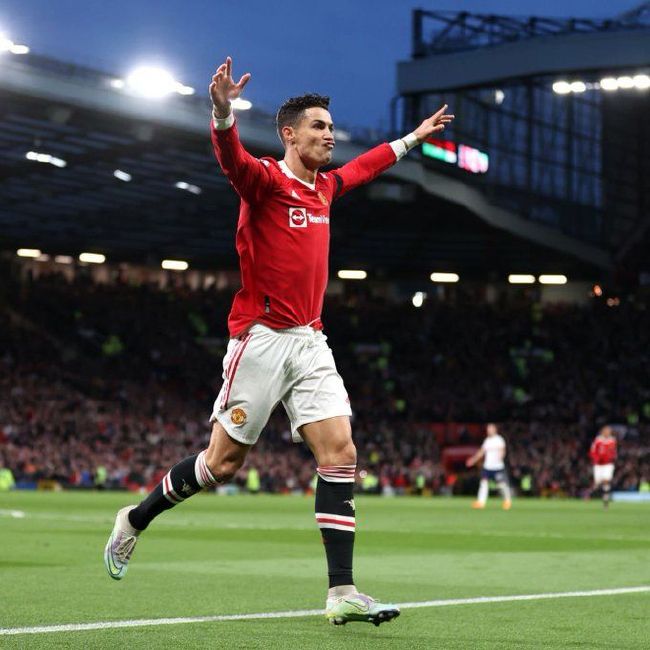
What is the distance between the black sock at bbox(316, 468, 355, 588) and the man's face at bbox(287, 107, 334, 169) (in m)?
1.75

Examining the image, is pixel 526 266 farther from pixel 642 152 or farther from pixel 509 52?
pixel 509 52

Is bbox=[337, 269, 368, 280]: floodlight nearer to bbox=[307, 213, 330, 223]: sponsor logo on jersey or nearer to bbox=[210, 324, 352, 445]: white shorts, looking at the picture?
bbox=[307, 213, 330, 223]: sponsor logo on jersey

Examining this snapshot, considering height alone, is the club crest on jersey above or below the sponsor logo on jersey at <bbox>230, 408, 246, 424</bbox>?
above

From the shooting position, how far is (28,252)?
60.0 metres

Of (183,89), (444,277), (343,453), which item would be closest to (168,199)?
(183,89)

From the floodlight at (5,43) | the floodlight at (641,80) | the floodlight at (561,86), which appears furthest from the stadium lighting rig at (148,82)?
the floodlight at (641,80)

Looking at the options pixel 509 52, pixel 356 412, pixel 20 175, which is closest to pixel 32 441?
pixel 20 175

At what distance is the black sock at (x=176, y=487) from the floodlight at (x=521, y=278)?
193 ft

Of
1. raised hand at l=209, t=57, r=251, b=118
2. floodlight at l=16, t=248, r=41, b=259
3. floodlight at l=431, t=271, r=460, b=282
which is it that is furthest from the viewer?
floodlight at l=431, t=271, r=460, b=282

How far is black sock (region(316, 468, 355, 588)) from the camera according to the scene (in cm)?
704

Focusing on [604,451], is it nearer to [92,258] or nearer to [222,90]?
[222,90]

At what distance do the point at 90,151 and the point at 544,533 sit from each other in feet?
83.7

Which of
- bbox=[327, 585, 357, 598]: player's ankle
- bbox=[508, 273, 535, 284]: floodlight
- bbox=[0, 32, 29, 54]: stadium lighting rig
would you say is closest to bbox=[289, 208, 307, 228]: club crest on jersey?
bbox=[327, 585, 357, 598]: player's ankle

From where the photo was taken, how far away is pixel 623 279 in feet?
201
